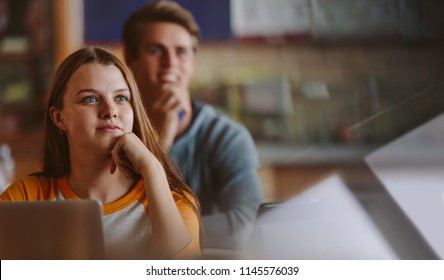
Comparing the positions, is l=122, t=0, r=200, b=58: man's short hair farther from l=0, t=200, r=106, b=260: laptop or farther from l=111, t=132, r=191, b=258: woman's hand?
l=0, t=200, r=106, b=260: laptop

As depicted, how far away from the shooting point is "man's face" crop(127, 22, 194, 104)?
5.20 ft

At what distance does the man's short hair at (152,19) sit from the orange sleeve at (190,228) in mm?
434

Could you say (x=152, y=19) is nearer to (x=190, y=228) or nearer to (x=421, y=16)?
(x=190, y=228)

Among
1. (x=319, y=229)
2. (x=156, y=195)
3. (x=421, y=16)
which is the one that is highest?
(x=421, y=16)

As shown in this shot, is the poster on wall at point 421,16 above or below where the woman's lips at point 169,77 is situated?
above

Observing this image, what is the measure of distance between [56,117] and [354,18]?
859mm

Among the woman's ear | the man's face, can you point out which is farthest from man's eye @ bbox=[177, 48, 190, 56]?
the woman's ear

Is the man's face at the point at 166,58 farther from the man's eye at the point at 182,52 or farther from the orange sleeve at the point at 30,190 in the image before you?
the orange sleeve at the point at 30,190

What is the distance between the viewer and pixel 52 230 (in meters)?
1.53

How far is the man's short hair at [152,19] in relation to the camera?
1589 millimetres

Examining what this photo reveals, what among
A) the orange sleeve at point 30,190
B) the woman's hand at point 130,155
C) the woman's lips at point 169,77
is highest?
the woman's lips at point 169,77

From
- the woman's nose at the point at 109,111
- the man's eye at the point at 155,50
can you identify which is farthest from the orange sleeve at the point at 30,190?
the man's eye at the point at 155,50

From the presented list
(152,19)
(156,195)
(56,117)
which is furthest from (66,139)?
(152,19)
